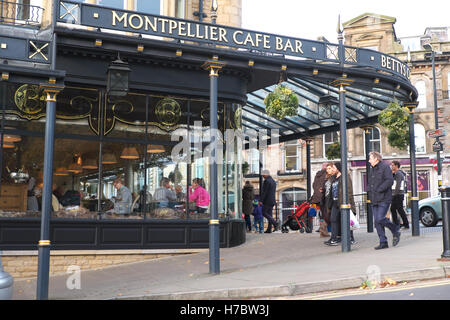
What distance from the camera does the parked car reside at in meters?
18.1

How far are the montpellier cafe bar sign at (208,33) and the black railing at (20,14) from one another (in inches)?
83.5

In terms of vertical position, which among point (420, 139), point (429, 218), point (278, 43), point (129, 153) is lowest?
point (429, 218)

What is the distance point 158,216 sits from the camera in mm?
12211

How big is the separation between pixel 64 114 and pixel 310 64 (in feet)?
18.1

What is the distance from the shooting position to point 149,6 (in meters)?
13.4

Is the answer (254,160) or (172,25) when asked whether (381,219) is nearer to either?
(172,25)

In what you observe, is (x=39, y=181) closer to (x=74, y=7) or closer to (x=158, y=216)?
(x=158, y=216)

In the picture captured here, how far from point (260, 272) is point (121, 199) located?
434 cm

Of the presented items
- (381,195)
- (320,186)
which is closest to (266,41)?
(320,186)

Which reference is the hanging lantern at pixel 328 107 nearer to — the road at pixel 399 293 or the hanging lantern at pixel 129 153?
the hanging lantern at pixel 129 153

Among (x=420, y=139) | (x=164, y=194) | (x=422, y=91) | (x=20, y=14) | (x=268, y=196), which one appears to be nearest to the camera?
(x=20, y=14)

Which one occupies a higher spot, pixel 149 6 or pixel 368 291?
pixel 149 6

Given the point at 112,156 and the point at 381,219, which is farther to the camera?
the point at 112,156
